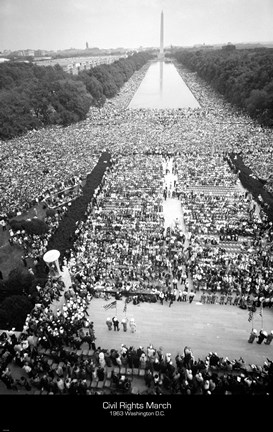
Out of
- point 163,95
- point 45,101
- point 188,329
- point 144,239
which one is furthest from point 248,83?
point 188,329

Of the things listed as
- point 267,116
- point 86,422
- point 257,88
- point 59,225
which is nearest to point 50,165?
point 59,225

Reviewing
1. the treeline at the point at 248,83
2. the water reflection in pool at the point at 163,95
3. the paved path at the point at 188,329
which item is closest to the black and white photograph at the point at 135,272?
the paved path at the point at 188,329

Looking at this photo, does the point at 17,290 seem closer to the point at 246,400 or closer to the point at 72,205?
the point at 72,205

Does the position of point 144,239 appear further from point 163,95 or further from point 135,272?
point 163,95

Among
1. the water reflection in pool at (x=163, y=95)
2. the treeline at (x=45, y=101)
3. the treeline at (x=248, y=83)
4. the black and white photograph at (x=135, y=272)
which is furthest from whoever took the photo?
the water reflection in pool at (x=163, y=95)

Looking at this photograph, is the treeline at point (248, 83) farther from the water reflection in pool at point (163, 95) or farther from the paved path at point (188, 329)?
the paved path at point (188, 329)

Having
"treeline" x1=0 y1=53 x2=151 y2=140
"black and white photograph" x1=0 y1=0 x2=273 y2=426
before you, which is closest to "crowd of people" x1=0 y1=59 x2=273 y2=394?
"black and white photograph" x1=0 y1=0 x2=273 y2=426

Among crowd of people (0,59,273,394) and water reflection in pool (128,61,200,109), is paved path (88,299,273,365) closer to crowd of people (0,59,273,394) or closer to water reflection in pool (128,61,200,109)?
crowd of people (0,59,273,394)

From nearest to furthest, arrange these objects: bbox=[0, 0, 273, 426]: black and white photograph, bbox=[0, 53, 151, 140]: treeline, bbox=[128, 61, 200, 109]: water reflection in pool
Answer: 1. bbox=[0, 0, 273, 426]: black and white photograph
2. bbox=[0, 53, 151, 140]: treeline
3. bbox=[128, 61, 200, 109]: water reflection in pool

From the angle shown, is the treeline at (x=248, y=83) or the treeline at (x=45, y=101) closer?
the treeline at (x=45, y=101)
